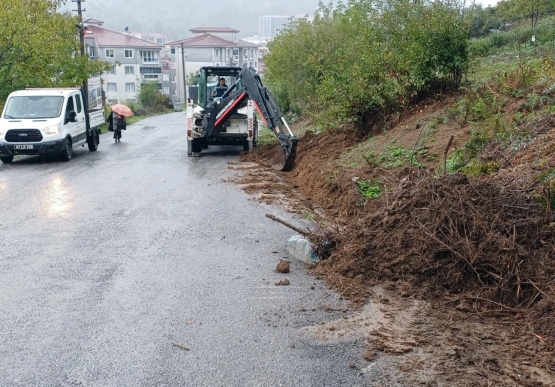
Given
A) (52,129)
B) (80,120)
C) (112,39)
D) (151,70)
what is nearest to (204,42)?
(151,70)

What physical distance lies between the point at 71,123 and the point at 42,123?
1.30m

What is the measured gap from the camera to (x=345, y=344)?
580cm

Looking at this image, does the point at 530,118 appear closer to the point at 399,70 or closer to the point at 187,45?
the point at 399,70

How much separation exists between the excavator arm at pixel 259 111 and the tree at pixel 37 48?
11.9m

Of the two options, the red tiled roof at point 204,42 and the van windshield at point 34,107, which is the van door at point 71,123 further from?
the red tiled roof at point 204,42

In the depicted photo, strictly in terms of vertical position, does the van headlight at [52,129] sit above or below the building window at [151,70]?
below

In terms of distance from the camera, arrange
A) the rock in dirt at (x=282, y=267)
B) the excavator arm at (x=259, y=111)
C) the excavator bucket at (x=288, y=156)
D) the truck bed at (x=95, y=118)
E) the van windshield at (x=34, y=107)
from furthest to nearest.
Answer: the truck bed at (x=95, y=118), the van windshield at (x=34, y=107), the excavator arm at (x=259, y=111), the excavator bucket at (x=288, y=156), the rock in dirt at (x=282, y=267)

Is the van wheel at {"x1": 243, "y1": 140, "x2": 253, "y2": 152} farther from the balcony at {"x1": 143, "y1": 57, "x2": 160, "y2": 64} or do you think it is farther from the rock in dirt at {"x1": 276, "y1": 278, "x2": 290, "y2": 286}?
the balcony at {"x1": 143, "y1": 57, "x2": 160, "y2": 64}

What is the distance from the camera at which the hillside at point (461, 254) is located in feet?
18.0

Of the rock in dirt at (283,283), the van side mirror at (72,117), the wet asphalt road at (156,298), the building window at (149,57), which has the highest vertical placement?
the building window at (149,57)

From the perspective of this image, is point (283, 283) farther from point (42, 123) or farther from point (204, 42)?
point (204, 42)

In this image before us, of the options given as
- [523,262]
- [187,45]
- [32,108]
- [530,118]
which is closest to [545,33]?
[530,118]

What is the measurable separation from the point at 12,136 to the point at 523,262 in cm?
1587

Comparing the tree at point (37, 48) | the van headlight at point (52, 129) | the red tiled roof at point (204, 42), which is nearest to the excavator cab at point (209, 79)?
the van headlight at point (52, 129)
